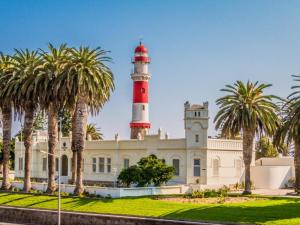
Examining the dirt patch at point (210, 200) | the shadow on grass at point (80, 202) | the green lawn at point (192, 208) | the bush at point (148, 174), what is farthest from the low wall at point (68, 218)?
the bush at point (148, 174)

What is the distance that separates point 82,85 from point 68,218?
11.4 m

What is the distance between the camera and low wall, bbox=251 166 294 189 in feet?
186

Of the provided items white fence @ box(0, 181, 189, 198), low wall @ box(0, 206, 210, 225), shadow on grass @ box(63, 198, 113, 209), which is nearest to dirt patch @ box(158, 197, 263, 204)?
white fence @ box(0, 181, 189, 198)

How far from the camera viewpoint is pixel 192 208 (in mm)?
37719

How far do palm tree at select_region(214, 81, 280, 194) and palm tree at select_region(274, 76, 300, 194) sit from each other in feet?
3.63

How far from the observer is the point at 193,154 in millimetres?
54094

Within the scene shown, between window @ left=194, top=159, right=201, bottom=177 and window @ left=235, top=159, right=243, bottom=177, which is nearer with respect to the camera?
window @ left=194, top=159, right=201, bottom=177

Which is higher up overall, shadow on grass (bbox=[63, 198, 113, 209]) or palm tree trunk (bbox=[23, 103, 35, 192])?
palm tree trunk (bbox=[23, 103, 35, 192])

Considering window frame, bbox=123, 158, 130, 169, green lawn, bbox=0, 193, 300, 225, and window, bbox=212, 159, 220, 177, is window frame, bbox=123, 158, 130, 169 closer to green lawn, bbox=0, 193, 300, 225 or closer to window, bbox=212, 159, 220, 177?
window, bbox=212, 159, 220, 177

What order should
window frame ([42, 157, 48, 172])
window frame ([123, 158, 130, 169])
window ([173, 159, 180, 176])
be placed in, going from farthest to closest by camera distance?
window frame ([42, 157, 48, 172]) → window frame ([123, 158, 130, 169]) → window ([173, 159, 180, 176])

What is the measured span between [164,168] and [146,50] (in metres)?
25.2

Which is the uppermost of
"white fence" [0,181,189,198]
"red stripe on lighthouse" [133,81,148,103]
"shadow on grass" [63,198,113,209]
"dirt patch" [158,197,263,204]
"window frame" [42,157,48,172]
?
"red stripe on lighthouse" [133,81,148,103]

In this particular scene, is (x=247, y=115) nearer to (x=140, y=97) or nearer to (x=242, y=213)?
(x=242, y=213)

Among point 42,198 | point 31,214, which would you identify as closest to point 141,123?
point 42,198
